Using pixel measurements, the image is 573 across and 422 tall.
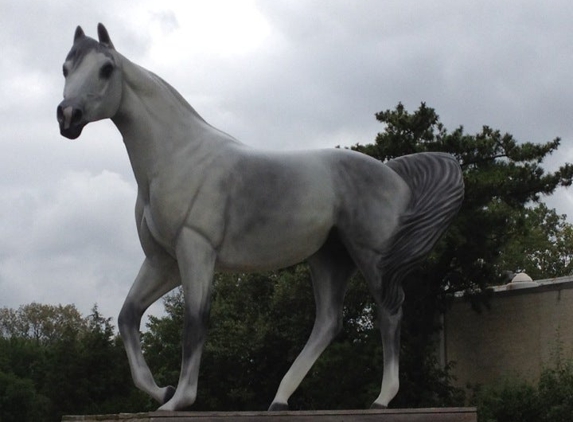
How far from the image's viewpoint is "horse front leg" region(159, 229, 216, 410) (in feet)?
24.5

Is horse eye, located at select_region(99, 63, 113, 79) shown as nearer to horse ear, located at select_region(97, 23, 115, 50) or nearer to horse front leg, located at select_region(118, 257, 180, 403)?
horse ear, located at select_region(97, 23, 115, 50)

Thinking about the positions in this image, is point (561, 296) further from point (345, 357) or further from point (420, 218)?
point (420, 218)

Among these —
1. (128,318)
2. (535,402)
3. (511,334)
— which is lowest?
(128,318)

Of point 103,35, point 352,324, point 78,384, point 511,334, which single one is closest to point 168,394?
point 103,35

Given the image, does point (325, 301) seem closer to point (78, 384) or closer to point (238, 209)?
point (238, 209)

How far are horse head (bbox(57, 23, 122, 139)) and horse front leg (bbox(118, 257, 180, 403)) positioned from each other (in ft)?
3.93

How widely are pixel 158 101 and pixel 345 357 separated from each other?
18.9 metres

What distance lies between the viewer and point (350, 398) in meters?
25.7

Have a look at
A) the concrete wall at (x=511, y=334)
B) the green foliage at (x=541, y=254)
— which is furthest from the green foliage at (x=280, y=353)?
the green foliage at (x=541, y=254)

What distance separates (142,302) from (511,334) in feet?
73.3

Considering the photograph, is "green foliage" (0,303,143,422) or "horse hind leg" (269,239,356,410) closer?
"horse hind leg" (269,239,356,410)

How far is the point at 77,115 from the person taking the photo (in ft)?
24.2

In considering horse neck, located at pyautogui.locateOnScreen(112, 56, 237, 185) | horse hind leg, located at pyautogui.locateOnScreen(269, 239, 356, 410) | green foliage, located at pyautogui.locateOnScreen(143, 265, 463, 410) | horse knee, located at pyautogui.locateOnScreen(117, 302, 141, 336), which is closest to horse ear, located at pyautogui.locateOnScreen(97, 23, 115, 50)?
horse neck, located at pyautogui.locateOnScreen(112, 56, 237, 185)

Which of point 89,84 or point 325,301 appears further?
point 325,301
